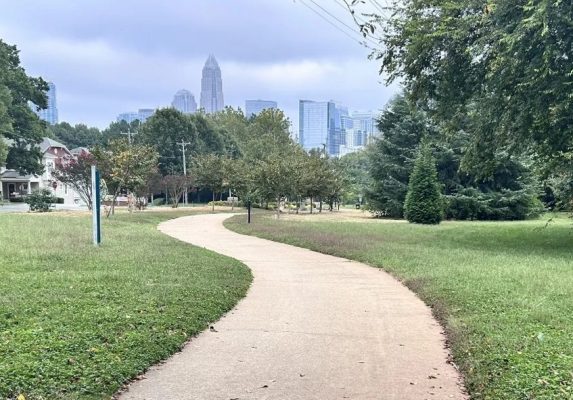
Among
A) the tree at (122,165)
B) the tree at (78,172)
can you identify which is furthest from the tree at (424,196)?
the tree at (78,172)

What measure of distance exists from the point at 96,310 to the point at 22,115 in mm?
44979

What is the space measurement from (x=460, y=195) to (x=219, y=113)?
211 feet

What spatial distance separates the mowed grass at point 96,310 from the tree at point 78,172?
17.6m

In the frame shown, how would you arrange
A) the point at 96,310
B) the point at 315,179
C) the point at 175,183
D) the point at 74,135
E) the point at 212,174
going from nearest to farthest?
1. the point at 96,310
2. the point at 315,179
3. the point at 212,174
4. the point at 175,183
5. the point at 74,135

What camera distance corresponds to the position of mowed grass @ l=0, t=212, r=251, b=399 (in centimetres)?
423

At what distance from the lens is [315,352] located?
5.46 metres

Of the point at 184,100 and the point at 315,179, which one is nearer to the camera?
the point at 315,179

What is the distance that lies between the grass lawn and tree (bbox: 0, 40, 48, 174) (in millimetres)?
35503

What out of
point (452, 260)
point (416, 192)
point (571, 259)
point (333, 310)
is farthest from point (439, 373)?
point (416, 192)

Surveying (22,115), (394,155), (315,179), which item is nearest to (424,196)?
(394,155)

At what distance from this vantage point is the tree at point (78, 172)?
29062 mm

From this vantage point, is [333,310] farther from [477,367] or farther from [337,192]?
[337,192]

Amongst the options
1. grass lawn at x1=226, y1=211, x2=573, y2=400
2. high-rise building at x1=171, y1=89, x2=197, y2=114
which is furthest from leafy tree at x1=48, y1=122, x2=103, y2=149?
grass lawn at x1=226, y1=211, x2=573, y2=400

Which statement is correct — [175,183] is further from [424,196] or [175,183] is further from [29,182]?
[29,182]
